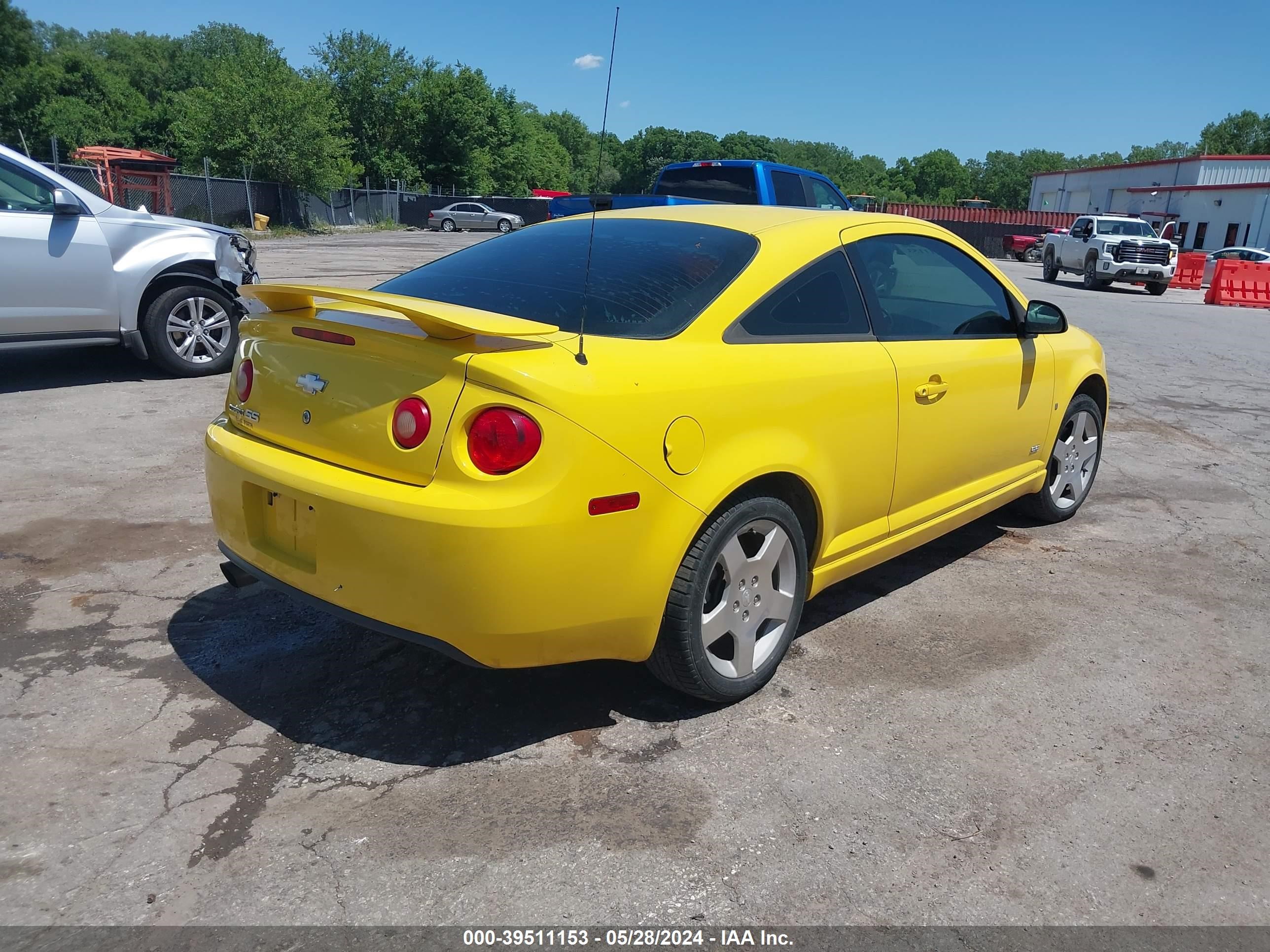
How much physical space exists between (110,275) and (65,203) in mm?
578

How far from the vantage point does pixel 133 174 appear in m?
29.7

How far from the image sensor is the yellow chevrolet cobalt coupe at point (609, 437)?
263 cm

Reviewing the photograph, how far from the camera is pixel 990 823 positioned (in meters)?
2.68

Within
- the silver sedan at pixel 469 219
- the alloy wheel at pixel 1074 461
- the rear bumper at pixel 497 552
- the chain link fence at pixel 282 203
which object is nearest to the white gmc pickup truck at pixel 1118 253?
the chain link fence at pixel 282 203

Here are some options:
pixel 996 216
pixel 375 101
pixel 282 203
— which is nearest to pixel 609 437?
pixel 282 203

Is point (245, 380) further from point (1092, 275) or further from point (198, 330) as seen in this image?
point (1092, 275)

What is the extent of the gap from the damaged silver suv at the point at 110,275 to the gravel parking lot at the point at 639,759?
10.0 feet

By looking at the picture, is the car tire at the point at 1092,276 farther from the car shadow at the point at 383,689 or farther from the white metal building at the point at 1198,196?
the car shadow at the point at 383,689

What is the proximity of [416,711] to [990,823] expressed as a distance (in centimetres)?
178

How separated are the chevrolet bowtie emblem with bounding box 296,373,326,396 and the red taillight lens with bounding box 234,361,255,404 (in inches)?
11.6

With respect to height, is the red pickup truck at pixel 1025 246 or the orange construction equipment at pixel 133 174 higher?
the orange construction equipment at pixel 133 174

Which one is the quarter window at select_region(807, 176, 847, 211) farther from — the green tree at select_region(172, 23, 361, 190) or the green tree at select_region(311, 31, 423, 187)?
the green tree at select_region(311, 31, 423, 187)

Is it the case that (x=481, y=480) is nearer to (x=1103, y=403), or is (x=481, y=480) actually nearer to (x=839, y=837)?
(x=839, y=837)

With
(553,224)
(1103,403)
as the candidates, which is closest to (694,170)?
(1103,403)
